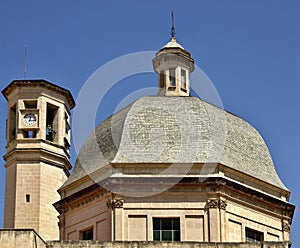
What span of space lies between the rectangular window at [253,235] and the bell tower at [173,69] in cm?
940

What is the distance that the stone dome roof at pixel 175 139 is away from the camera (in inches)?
1921

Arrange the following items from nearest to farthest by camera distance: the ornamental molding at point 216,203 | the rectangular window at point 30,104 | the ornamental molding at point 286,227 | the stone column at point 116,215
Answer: the stone column at point 116,215 → the ornamental molding at point 216,203 → the ornamental molding at point 286,227 → the rectangular window at point 30,104

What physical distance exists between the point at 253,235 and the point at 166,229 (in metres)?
4.25

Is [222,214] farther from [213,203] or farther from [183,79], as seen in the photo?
[183,79]

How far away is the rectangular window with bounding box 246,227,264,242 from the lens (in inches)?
1902

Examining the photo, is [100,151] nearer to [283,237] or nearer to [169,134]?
[169,134]

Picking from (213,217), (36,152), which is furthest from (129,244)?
(36,152)

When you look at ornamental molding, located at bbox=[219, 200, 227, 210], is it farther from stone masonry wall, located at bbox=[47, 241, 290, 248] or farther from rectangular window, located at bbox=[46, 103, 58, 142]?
rectangular window, located at bbox=[46, 103, 58, 142]

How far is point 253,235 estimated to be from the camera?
160 feet

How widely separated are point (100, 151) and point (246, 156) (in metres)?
7.04

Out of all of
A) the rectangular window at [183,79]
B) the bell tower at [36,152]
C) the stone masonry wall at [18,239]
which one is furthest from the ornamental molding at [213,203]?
the stone masonry wall at [18,239]

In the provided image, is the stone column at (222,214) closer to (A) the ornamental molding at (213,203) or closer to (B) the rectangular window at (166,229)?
(A) the ornamental molding at (213,203)

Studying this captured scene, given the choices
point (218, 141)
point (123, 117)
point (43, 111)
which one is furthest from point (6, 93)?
point (218, 141)

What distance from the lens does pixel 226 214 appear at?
47625mm
